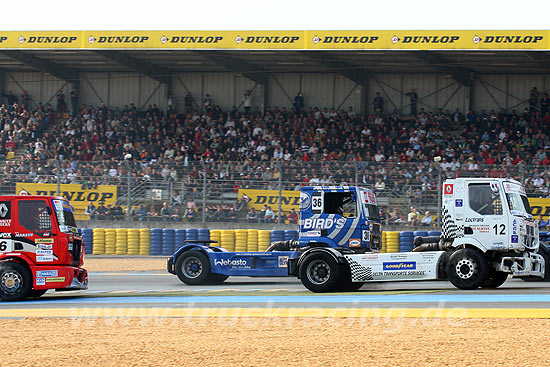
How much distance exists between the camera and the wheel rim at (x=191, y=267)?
1788 cm

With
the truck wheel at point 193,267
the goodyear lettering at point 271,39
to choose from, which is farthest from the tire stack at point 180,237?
the truck wheel at point 193,267

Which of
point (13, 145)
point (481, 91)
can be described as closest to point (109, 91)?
point (13, 145)

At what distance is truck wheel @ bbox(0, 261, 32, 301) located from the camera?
45.8ft

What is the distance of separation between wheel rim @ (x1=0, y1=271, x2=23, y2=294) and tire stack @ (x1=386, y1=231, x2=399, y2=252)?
43.8 feet

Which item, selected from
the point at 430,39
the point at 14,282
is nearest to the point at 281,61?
the point at 430,39

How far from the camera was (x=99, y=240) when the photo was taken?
93.5 ft

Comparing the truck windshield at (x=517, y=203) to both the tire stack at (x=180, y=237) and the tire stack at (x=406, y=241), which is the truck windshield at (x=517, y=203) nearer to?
the tire stack at (x=406, y=241)

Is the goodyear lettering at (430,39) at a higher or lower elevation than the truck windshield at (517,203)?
higher

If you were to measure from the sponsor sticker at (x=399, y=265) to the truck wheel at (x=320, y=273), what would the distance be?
875 millimetres

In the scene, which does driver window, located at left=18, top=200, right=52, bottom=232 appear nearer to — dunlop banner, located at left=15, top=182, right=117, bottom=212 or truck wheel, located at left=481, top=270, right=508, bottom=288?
truck wheel, located at left=481, top=270, right=508, bottom=288

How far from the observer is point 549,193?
991 inches

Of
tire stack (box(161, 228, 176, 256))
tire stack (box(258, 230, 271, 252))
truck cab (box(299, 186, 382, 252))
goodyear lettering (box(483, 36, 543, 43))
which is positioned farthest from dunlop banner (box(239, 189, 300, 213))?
truck cab (box(299, 186, 382, 252))

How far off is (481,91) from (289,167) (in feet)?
41.7

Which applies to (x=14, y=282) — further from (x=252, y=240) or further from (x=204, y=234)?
(x=204, y=234)
